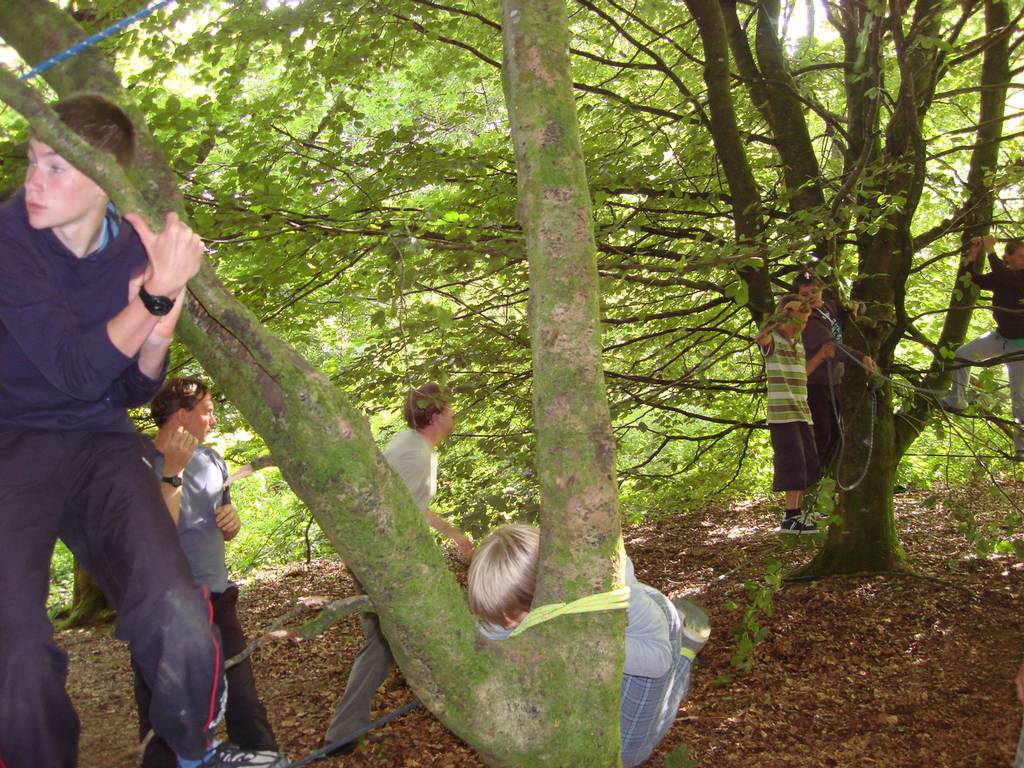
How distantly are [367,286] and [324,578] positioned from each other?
4.36 meters

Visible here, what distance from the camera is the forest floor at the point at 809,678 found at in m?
4.20

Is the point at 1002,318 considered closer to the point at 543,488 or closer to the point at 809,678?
the point at 809,678

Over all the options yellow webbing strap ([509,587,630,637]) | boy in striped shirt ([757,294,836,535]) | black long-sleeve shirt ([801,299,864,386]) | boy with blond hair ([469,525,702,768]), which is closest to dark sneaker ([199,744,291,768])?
boy with blond hair ([469,525,702,768])

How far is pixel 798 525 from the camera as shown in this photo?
6078mm

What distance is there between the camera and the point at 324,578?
932 centimetres

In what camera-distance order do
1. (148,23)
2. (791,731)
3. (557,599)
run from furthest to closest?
1. (148,23)
2. (791,731)
3. (557,599)

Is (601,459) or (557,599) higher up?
(601,459)

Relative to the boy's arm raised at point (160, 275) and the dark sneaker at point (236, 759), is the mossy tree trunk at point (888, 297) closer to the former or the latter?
the dark sneaker at point (236, 759)

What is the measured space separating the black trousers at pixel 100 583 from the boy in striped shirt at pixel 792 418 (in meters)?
4.22

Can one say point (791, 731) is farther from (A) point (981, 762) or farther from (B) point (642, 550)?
(B) point (642, 550)

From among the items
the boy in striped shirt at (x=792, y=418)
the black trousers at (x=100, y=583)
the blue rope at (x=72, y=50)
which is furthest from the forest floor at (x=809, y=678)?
the blue rope at (x=72, y=50)


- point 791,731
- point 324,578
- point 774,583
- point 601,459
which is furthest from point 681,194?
point 324,578

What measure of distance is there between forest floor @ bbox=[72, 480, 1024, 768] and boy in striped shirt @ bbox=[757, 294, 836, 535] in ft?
2.39

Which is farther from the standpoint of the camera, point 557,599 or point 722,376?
point 722,376
